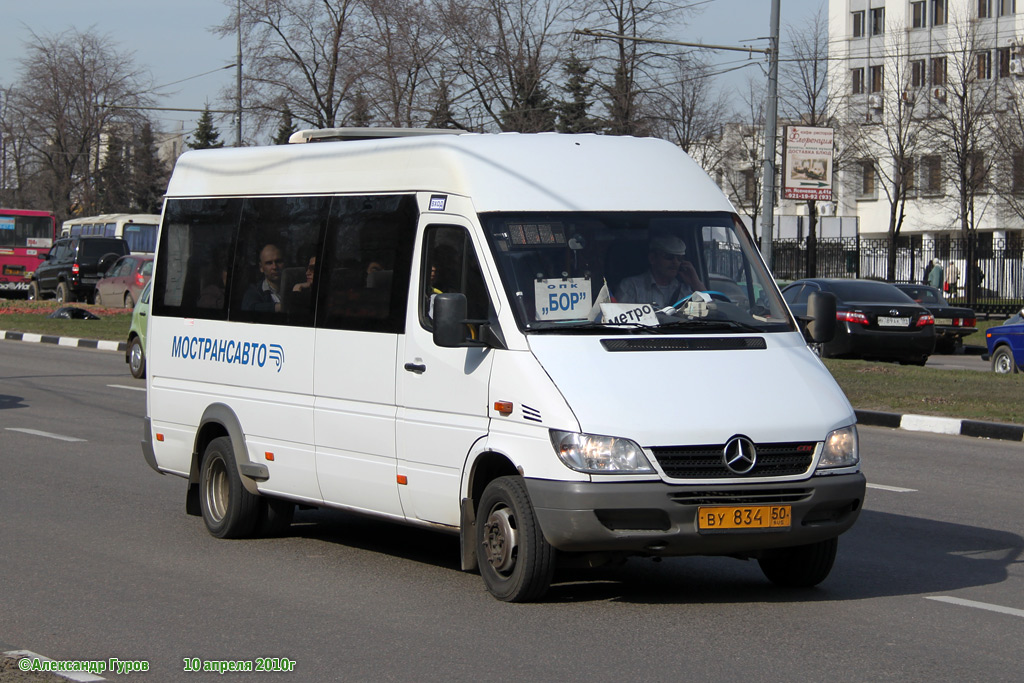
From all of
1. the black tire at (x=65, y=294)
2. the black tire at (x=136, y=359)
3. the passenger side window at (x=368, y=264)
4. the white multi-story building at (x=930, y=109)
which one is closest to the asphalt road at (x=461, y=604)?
the passenger side window at (x=368, y=264)

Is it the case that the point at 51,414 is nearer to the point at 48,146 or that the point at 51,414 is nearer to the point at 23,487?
the point at 23,487

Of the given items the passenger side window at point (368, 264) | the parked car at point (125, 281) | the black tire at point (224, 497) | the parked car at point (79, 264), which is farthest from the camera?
the parked car at point (79, 264)

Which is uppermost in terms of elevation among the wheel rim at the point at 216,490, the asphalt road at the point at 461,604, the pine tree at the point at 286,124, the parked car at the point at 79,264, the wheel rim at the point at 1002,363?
the pine tree at the point at 286,124

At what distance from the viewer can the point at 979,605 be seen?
662 centimetres

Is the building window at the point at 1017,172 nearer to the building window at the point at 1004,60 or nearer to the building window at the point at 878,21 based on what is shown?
the building window at the point at 1004,60

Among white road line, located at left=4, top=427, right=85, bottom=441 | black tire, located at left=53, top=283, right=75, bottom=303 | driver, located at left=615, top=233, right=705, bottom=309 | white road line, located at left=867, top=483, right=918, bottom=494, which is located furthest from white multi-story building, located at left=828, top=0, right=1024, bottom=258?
driver, located at left=615, top=233, right=705, bottom=309

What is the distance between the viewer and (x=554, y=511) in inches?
243

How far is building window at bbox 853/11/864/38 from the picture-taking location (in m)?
72.6

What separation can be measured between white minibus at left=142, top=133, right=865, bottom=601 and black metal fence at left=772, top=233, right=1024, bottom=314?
27734 millimetres

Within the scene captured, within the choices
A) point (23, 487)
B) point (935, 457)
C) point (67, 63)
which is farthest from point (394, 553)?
point (67, 63)

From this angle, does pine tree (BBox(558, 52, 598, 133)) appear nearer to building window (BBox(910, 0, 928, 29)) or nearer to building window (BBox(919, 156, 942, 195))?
building window (BBox(919, 156, 942, 195))

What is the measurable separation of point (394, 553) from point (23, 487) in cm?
372

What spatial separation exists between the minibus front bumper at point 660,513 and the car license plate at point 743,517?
0.01 meters

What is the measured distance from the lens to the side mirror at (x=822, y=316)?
756cm
